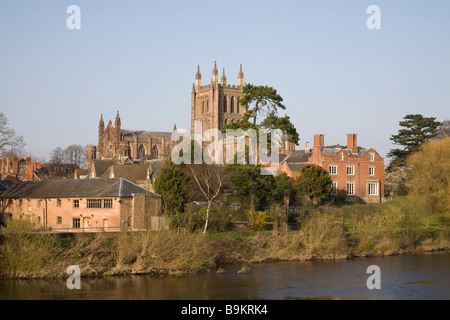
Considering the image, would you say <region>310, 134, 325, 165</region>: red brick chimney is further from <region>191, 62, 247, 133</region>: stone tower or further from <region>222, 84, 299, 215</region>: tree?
<region>191, 62, 247, 133</region>: stone tower

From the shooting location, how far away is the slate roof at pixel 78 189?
46.2m

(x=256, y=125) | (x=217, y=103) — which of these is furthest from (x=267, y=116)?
(x=217, y=103)

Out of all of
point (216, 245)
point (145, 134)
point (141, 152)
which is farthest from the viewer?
point (145, 134)

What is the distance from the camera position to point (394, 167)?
79.1m

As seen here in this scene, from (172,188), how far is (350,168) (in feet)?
86.3

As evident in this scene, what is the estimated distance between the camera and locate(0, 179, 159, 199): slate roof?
46.2 meters

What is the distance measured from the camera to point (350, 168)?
6775 cm

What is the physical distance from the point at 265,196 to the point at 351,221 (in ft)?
33.3

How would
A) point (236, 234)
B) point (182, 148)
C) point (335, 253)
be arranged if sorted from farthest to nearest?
point (182, 148) → point (236, 234) → point (335, 253)

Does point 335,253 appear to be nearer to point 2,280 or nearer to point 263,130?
point 263,130

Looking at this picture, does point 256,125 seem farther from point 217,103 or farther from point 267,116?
point 217,103

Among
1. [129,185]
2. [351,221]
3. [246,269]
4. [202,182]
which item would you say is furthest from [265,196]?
[246,269]
